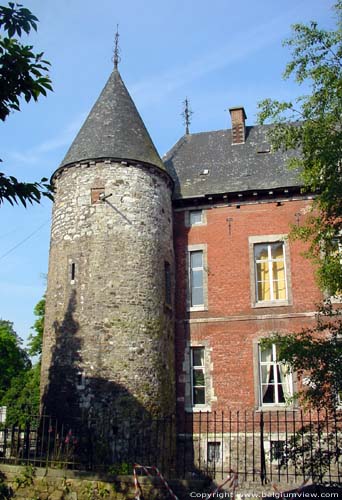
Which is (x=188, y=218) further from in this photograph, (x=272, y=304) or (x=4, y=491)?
(x=4, y=491)

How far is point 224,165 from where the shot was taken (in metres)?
21.1

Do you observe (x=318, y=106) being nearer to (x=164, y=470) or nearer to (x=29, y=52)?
(x=29, y=52)

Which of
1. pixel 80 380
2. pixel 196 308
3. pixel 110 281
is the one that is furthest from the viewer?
pixel 196 308

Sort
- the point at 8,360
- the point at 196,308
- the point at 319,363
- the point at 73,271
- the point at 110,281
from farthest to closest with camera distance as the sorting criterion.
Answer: the point at 8,360, the point at 196,308, the point at 73,271, the point at 110,281, the point at 319,363

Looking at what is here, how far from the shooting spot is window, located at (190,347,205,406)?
1792 centimetres

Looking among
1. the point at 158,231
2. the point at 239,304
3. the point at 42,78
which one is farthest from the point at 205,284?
the point at 42,78

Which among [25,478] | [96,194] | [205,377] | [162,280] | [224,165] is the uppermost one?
[224,165]

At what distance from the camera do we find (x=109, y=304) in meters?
16.0

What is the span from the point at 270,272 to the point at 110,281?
19.2 ft

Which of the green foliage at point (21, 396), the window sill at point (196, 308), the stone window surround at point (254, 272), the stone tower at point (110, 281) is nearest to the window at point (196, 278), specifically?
the window sill at point (196, 308)

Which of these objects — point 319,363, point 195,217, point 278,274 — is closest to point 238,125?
point 195,217

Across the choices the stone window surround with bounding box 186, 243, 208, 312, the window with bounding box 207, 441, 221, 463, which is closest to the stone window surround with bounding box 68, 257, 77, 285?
Answer: the stone window surround with bounding box 186, 243, 208, 312

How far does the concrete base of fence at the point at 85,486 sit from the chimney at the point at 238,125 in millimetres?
15405

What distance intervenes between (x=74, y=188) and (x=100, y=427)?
24.5 ft
